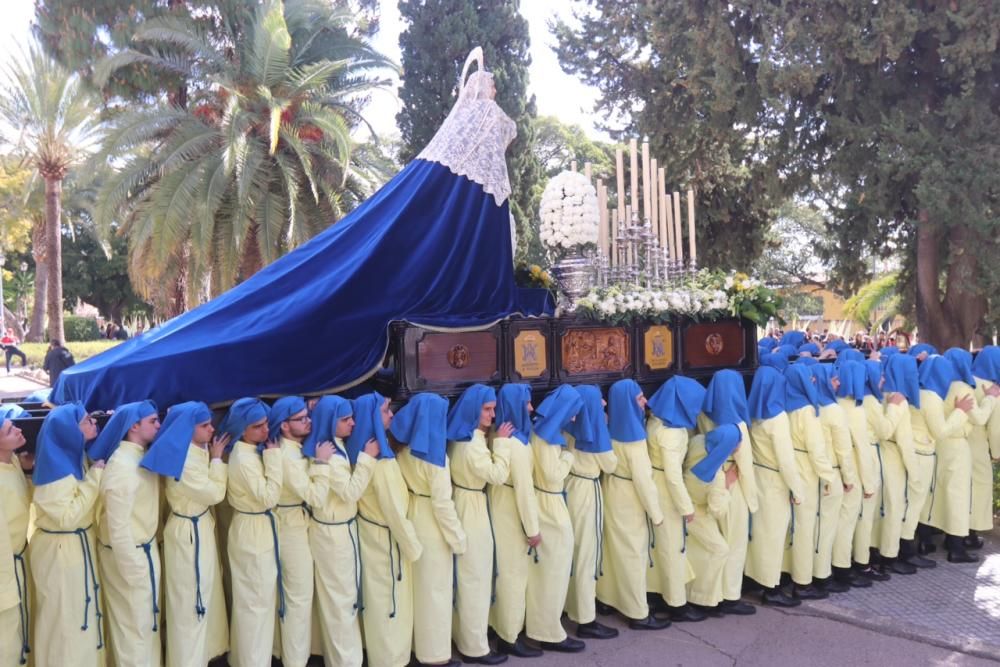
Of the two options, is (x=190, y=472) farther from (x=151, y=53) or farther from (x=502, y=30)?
(x=502, y=30)

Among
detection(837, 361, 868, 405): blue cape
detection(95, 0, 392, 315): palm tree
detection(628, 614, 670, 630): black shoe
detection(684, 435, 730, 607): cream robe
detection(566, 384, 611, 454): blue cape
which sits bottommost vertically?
detection(628, 614, 670, 630): black shoe

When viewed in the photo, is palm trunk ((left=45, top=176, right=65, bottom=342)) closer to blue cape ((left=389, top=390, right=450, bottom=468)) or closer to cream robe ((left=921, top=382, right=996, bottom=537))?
blue cape ((left=389, top=390, right=450, bottom=468))

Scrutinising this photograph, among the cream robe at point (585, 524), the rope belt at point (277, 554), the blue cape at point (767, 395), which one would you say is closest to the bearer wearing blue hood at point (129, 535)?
the rope belt at point (277, 554)

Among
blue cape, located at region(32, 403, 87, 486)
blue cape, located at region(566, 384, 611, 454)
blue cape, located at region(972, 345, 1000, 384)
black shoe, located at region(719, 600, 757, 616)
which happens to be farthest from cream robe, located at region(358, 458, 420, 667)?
blue cape, located at region(972, 345, 1000, 384)

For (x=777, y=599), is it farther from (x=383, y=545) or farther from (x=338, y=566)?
(x=338, y=566)

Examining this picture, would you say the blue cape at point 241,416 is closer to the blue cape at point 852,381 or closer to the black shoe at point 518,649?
the black shoe at point 518,649

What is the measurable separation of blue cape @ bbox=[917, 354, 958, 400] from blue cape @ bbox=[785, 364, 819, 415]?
5.00ft

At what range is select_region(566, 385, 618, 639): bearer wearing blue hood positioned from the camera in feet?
17.6

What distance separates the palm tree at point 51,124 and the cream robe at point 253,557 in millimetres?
16560

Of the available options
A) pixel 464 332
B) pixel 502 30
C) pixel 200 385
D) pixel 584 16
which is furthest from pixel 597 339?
pixel 502 30

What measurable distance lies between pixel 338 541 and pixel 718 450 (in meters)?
2.67

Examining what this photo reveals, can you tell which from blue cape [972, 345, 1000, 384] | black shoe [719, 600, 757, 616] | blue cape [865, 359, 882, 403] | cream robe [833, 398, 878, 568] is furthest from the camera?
blue cape [972, 345, 1000, 384]

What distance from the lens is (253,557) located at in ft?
14.8

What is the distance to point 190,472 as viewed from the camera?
14.2ft
